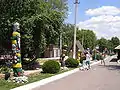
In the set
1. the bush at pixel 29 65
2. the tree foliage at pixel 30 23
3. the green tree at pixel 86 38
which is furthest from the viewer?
the green tree at pixel 86 38

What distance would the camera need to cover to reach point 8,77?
16.6 meters

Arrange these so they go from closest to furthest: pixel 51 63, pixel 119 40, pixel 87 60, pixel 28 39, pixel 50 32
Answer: pixel 51 63
pixel 28 39
pixel 50 32
pixel 87 60
pixel 119 40

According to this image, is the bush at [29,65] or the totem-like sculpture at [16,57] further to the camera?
the bush at [29,65]

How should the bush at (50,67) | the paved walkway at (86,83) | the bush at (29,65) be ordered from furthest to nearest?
the bush at (29,65)
the bush at (50,67)
the paved walkway at (86,83)

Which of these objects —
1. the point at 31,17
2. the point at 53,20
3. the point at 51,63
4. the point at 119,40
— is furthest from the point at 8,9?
the point at 119,40

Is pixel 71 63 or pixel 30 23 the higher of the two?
pixel 30 23

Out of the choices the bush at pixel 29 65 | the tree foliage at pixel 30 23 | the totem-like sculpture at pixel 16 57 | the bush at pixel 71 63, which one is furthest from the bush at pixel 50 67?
the bush at pixel 71 63

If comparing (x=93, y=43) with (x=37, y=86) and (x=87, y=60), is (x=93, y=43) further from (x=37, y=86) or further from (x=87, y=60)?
(x=37, y=86)

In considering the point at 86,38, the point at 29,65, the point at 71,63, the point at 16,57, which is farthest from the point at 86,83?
the point at 86,38

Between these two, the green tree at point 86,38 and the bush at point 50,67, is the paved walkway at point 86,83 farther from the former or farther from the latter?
the green tree at point 86,38

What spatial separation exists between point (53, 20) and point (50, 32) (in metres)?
1.08

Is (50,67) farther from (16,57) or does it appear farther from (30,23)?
(16,57)

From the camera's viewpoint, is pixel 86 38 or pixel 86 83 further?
pixel 86 38

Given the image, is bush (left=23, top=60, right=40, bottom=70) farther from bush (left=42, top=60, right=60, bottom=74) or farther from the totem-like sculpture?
the totem-like sculpture
